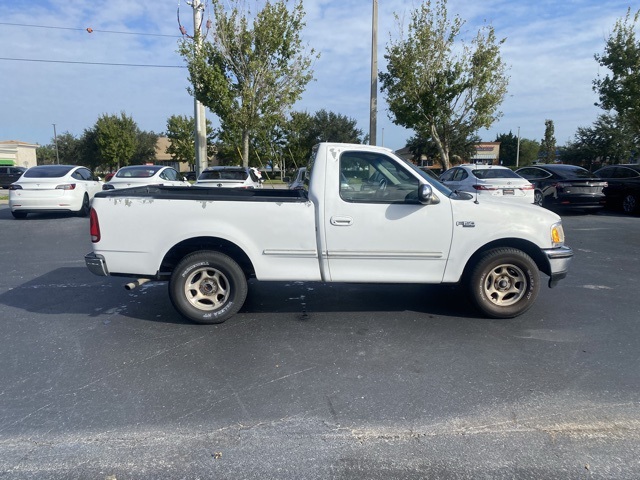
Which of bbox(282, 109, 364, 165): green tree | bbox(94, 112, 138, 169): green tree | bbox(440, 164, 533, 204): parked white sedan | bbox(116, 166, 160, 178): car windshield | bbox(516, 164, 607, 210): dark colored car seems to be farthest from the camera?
bbox(94, 112, 138, 169): green tree

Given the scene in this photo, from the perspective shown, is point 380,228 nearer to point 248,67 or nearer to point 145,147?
point 248,67

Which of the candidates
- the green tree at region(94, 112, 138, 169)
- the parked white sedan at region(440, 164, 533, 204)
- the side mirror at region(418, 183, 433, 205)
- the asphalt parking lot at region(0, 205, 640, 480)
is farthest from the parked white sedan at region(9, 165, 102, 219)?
the green tree at region(94, 112, 138, 169)

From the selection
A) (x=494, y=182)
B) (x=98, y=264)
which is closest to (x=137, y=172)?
(x=98, y=264)

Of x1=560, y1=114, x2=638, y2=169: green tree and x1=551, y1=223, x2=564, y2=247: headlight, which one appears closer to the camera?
x1=551, y1=223, x2=564, y2=247: headlight

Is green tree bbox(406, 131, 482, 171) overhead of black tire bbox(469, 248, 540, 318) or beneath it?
overhead

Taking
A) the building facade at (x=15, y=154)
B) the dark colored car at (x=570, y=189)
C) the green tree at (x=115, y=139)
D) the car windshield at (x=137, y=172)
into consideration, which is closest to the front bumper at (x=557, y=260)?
the dark colored car at (x=570, y=189)

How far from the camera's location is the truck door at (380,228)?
5008 mm

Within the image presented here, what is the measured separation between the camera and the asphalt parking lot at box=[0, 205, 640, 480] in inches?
116

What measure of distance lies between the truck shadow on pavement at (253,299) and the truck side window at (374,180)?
1.39 meters

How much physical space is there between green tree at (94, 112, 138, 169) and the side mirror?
53.6 metres

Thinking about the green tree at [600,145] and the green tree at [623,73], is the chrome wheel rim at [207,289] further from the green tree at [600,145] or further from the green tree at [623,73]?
the green tree at [600,145]

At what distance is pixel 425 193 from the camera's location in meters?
4.91

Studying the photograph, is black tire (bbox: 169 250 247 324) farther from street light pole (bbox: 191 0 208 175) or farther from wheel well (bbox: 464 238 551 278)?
street light pole (bbox: 191 0 208 175)

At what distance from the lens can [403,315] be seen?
18.0 ft
